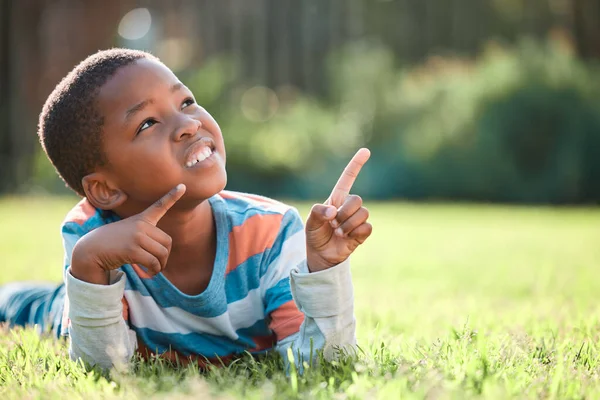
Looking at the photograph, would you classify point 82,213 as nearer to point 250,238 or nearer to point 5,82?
point 250,238

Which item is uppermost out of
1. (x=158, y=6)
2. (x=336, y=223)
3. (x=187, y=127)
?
(x=158, y=6)

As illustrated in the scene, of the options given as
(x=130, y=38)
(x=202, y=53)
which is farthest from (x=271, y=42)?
(x=130, y=38)

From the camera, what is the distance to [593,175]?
11344 mm

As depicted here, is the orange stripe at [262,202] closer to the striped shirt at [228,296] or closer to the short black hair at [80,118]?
the striped shirt at [228,296]

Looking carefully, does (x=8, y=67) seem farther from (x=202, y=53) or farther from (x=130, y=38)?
(x=202, y=53)

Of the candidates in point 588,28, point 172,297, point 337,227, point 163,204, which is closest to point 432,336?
point 337,227

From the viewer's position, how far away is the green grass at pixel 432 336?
1.90 meters

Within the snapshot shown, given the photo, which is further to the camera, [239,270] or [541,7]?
[541,7]

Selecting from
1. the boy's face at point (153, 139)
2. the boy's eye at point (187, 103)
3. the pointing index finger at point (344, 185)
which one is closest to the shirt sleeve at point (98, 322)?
the boy's face at point (153, 139)

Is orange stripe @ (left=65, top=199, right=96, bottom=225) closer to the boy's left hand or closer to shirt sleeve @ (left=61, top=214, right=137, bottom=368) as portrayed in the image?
shirt sleeve @ (left=61, top=214, right=137, bottom=368)

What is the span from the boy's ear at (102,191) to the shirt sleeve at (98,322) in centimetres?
25

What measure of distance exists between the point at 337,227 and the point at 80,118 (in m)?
0.89

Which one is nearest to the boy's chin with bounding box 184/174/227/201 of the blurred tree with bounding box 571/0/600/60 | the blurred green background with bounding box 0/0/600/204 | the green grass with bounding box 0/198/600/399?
the green grass with bounding box 0/198/600/399

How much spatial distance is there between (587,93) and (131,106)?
10615 millimetres
